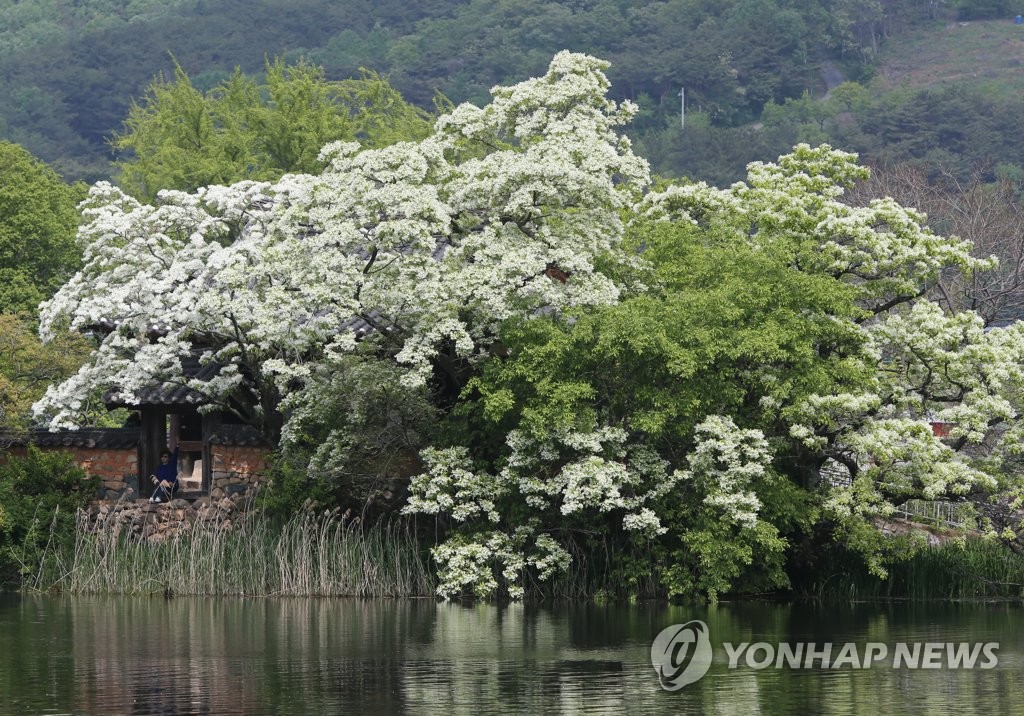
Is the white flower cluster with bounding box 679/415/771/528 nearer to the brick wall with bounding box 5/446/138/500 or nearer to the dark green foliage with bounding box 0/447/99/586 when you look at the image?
the brick wall with bounding box 5/446/138/500

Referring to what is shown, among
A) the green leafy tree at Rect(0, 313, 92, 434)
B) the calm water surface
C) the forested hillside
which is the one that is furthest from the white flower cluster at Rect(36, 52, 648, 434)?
the forested hillside

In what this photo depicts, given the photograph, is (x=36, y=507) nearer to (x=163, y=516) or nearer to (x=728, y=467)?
(x=163, y=516)

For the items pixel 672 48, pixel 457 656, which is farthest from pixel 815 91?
pixel 457 656

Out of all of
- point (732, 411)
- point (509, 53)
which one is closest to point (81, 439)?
point (732, 411)

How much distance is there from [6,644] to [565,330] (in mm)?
9829

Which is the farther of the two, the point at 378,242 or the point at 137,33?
the point at 137,33

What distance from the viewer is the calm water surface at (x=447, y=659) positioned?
17031 mm

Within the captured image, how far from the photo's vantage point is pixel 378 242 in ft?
88.8

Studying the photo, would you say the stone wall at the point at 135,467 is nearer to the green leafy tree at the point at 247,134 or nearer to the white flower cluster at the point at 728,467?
the white flower cluster at the point at 728,467

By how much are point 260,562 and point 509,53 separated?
75233 millimetres

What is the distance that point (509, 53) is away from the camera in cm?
9969

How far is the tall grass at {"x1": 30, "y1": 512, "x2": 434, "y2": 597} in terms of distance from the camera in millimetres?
27312

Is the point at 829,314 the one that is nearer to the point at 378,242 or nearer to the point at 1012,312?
the point at 378,242

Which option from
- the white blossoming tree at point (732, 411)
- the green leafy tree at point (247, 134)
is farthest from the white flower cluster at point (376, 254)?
the green leafy tree at point (247, 134)
